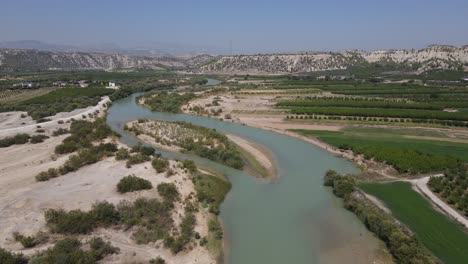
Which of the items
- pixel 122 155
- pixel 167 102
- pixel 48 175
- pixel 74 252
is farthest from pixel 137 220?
pixel 167 102

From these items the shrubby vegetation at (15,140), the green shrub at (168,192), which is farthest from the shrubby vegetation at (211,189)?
the shrubby vegetation at (15,140)

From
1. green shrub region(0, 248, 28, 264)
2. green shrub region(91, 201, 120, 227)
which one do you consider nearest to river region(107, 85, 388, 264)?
green shrub region(91, 201, 120, 227)

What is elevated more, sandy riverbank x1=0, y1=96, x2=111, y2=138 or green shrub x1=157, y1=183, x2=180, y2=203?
green shrub x1=157, y1=183, x2=180, y2=203

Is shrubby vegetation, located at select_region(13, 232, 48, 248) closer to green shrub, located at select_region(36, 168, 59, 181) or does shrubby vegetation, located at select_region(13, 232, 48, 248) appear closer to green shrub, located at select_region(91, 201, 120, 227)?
green shrub, located at select_region(91, 201, 120, 227)

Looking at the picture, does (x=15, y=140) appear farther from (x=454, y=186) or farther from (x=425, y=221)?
(x=454, y=186)

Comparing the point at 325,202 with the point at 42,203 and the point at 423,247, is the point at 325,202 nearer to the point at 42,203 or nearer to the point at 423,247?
the point at 423,247

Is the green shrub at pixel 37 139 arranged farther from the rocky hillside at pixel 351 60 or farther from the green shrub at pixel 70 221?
the rocky hillside at pixel 351 60
